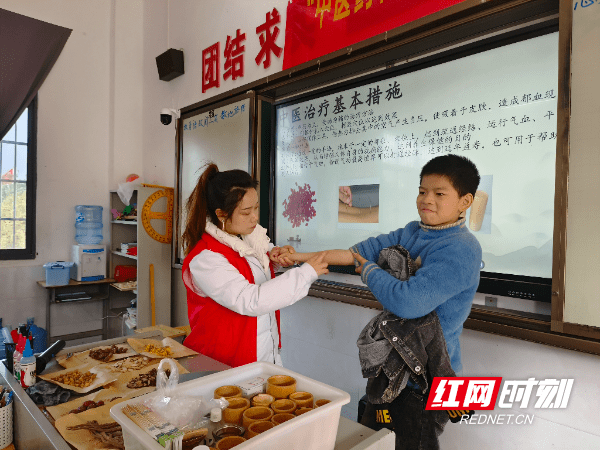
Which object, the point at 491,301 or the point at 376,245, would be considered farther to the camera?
the point at 491,301

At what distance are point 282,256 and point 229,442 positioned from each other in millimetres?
992

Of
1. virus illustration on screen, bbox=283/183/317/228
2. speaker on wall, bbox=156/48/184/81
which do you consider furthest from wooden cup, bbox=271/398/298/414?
speaker on wall, bbox=156/48/184/81

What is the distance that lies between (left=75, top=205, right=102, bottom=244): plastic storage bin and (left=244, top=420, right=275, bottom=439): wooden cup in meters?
3.83

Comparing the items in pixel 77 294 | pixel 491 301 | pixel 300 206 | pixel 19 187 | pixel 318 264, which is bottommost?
pixel 77 294

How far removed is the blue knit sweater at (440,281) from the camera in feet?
3.39

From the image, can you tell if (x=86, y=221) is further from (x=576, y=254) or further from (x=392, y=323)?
(x=576, y=254)

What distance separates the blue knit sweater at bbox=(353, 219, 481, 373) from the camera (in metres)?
1.03

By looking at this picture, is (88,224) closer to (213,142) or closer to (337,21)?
(213,142)

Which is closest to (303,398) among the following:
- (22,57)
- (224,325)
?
(224,325)

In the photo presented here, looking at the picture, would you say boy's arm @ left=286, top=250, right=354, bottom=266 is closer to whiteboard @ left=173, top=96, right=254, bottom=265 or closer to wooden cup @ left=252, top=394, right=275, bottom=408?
wooden cup @ left=252, top=394, right=275, bottom=408

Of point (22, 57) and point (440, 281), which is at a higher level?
point (22, 57)

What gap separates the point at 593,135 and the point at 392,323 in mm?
854

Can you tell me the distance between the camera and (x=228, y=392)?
901 millimetres

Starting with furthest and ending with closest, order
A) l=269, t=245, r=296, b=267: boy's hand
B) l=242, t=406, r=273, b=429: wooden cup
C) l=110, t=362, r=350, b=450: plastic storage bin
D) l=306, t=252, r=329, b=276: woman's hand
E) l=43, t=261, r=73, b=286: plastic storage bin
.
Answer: l=43, t=261, r=73, b=286: plastic storage bin
l=269, t=245, r=296, b=267: boy's hand
l=306, t=252, r=329, b=276: woman's hand
l=242, t=406, r=273, b=429: wooden cup
l=110, t=362, r=350, b=450: plastic storage bin
